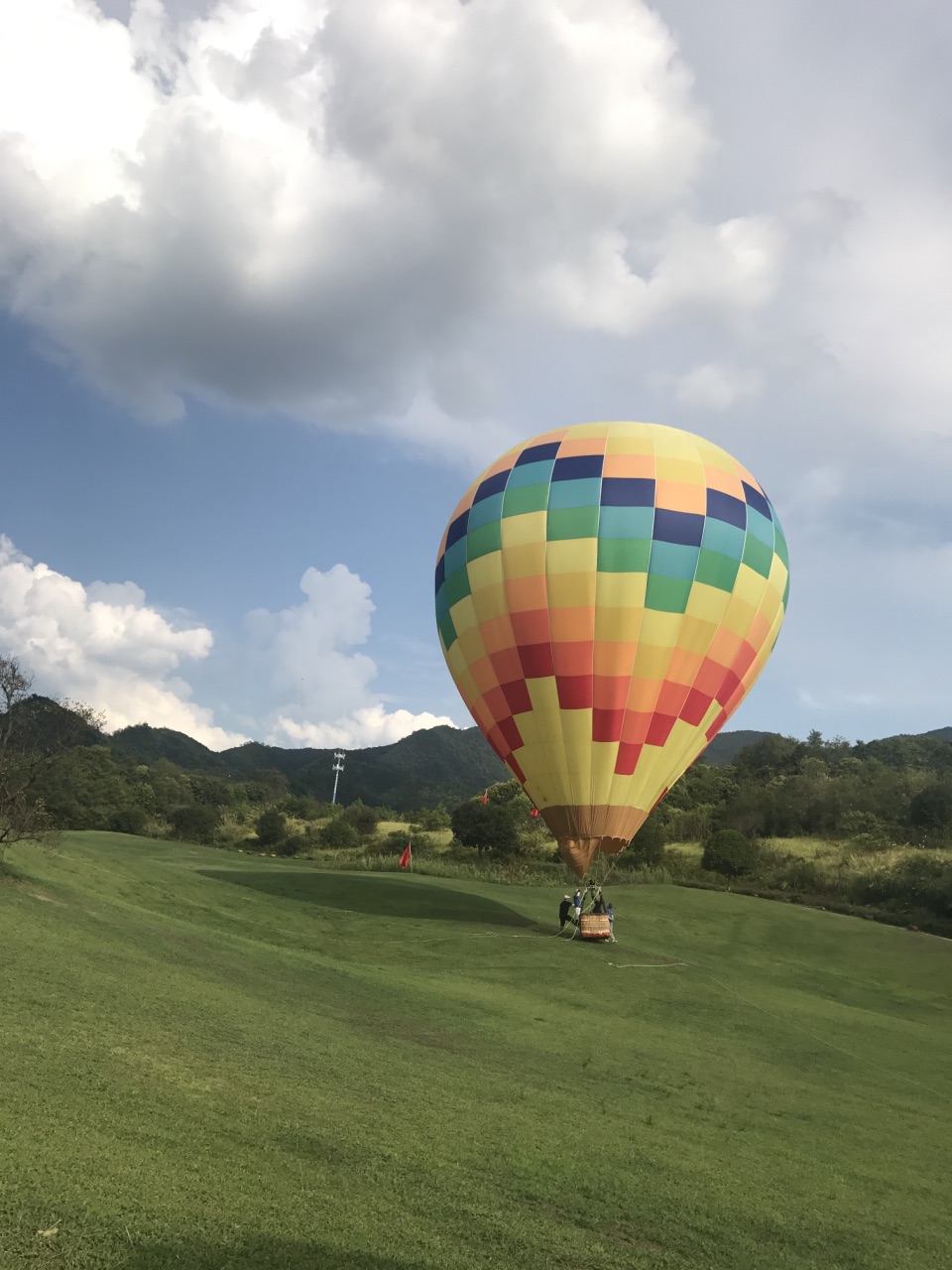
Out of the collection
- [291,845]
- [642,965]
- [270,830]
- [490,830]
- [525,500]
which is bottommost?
[291,845]

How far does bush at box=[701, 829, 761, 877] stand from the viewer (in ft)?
144

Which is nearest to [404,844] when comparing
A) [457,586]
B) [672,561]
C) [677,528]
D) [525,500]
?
[457,586]

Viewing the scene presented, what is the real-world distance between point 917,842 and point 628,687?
4056 centimetres

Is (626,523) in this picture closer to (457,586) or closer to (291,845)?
(457,586)

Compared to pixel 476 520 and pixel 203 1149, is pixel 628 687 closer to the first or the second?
pixel 476 520

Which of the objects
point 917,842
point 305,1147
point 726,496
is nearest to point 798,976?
point 726,496

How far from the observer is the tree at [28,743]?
17.8 m

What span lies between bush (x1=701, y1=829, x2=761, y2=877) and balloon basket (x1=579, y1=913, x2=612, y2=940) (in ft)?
74.0

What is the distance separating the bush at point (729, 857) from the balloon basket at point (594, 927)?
888 inches

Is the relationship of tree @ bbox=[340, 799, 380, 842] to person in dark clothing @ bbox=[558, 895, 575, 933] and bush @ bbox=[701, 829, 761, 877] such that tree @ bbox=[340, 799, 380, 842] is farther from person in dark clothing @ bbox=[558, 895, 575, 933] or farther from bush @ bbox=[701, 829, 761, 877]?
person in dark clothing @ bbox=[558, 895, 575, 933]

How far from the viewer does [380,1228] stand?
5543 mm

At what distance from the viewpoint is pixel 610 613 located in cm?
1992

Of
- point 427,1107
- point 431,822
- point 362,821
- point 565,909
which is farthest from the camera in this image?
point 431,822

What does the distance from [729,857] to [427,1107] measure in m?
38.6
